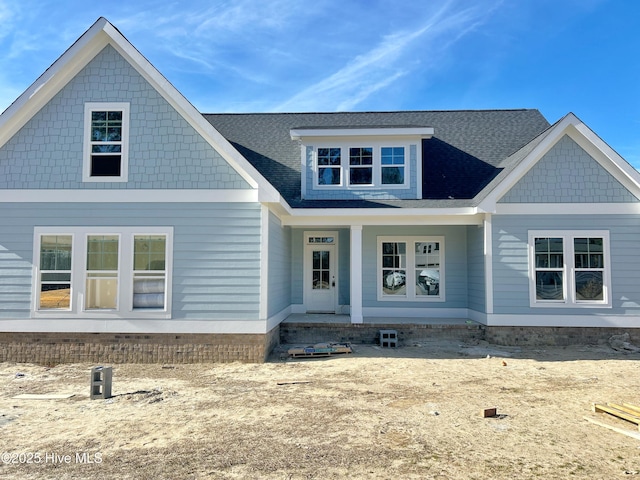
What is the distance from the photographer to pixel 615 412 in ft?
18.8

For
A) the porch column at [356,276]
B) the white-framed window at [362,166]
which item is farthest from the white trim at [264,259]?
the white-framed window at [362,166]

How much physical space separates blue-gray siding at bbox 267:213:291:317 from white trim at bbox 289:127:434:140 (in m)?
2.73

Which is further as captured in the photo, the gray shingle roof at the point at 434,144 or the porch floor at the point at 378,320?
the gray shingle roof at the point at 434,144

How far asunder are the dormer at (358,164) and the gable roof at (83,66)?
3292 millimetres

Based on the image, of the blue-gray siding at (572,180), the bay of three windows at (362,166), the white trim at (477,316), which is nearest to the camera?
the blue-gray siding at (572,180)

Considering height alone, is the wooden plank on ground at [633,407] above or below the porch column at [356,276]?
below

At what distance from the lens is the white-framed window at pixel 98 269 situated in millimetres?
9141

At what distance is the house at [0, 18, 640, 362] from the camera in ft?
29.9

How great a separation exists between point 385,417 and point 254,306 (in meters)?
4.15

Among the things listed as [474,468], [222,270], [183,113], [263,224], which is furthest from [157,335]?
[474,468]

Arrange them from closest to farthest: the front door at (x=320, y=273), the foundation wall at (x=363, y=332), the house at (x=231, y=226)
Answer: the house at (x=231, y=226), the foundation wall at (x=363, y=332), the front door at (x=320, y=273)

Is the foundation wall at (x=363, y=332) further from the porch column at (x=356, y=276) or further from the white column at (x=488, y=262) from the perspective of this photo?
the white column at (x=488, y=262)

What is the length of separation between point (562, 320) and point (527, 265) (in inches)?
59.5

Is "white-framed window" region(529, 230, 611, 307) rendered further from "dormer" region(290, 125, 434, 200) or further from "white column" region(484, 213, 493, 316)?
"dormer" region(290, 125, 434, 200)
